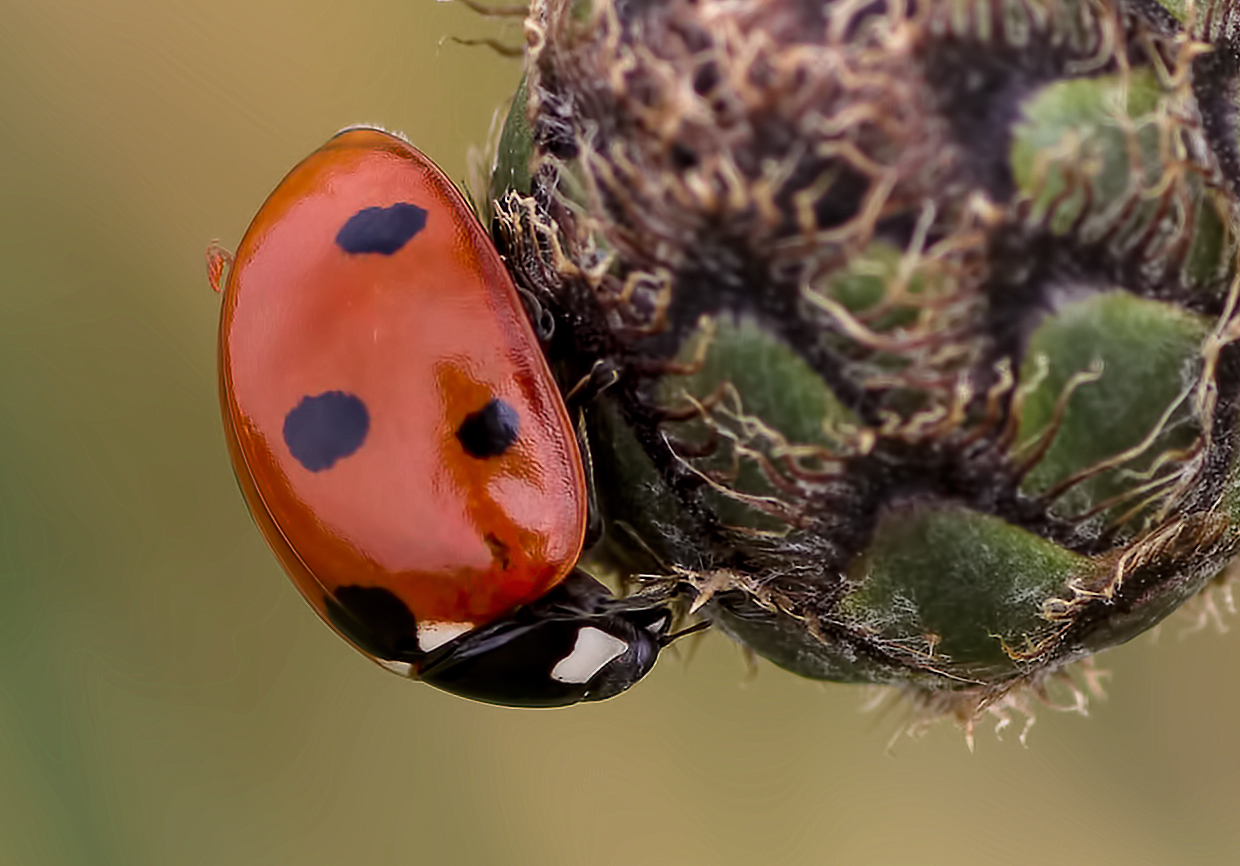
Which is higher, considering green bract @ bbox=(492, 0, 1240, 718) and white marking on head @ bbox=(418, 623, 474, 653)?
green bract @ bbox=(492, 0, 1240, 718)

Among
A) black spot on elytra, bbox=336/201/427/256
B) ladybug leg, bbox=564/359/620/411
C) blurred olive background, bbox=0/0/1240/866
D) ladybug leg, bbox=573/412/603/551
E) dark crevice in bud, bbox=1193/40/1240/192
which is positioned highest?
dark crevice in bud, bbox=1193/40/1240/192

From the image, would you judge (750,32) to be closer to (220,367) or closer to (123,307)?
(220,367)

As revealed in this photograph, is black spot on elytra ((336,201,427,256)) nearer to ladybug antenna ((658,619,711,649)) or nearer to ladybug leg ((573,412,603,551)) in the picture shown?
ladybug leg ((573,412,603,551))

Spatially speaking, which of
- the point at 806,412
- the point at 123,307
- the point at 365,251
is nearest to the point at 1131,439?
the point at 806,412

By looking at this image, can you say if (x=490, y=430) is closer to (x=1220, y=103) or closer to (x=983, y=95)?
(x=983, y=95)

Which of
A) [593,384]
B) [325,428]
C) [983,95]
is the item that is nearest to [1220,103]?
[983,95]

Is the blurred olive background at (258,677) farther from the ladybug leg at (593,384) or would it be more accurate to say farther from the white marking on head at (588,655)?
the ladybug leg at (593,384)

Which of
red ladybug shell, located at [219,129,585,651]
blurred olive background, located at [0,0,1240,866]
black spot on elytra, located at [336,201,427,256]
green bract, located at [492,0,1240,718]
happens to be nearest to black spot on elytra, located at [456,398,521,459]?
red ladybug shell, located at [219,129,585,651]
